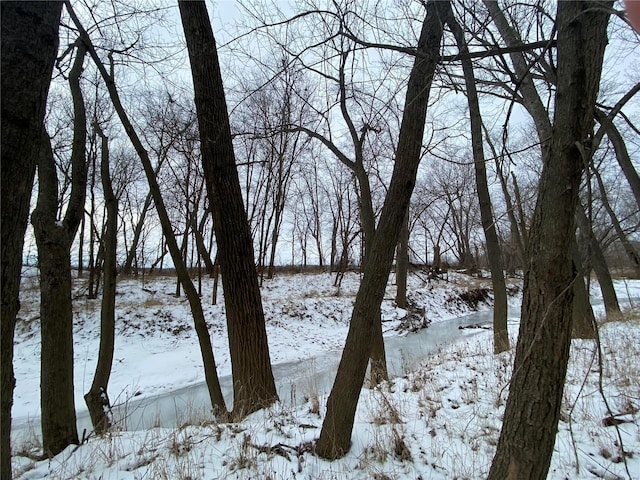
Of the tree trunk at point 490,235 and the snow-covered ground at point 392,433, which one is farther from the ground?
the tree trunk at point 490,235

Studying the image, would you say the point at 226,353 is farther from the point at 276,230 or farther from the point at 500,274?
the point at 276,230

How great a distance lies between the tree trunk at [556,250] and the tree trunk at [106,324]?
13.7ft

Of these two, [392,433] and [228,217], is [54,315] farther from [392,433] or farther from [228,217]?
[392,433]

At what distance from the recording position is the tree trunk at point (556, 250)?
54.1 inches

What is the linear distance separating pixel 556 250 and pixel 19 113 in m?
2.10

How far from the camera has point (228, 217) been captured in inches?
148

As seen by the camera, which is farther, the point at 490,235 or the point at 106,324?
the point at 490,235

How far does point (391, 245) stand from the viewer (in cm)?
265

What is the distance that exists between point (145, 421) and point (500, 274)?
6.52 m

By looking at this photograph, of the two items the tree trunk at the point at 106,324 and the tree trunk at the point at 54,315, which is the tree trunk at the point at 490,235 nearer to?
the tree trunk at the point at 106,324

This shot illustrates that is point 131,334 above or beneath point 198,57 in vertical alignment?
beneath

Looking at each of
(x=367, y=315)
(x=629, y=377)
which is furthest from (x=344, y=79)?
(x=629, y=377)

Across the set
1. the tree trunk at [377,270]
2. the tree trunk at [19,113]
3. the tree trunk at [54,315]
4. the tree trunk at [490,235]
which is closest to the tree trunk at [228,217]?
the tree trunk at [377,270]

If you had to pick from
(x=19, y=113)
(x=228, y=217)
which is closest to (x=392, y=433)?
(x=228, y=217)
